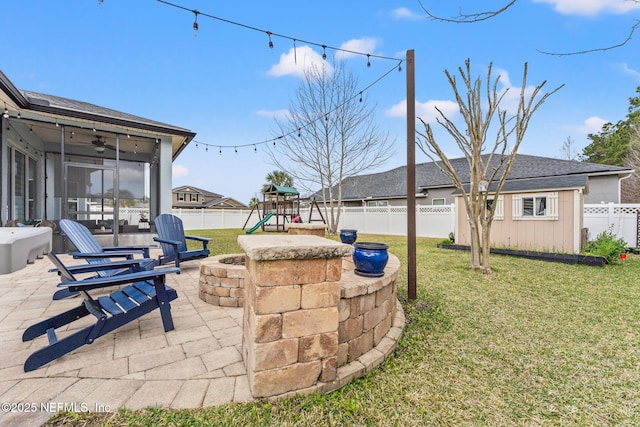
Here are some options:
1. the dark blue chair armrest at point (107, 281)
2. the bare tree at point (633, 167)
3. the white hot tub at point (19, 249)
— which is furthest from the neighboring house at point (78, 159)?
the bare tree at point (633, 167)

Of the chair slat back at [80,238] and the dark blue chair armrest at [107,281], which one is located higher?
the chair slat back at [80,238]

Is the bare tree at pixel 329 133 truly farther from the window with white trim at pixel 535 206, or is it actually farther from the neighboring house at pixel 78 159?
the window with white trim at pixel 535 206

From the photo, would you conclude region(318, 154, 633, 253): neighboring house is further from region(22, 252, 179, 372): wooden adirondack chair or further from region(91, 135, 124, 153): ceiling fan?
region(91, 135, 124, 153): ceiling fan

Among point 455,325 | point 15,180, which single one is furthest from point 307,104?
point 455,325

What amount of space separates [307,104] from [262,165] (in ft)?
12.6

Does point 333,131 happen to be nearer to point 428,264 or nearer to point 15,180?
point 428,264

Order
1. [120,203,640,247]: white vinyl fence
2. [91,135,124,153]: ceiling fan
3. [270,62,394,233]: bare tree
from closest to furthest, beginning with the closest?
[91,135,124,153]: ceiling fan, [120,203,640,247]: white vinyl fence, [270,62,394,233]: bare tree

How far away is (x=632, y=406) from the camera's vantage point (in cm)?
164

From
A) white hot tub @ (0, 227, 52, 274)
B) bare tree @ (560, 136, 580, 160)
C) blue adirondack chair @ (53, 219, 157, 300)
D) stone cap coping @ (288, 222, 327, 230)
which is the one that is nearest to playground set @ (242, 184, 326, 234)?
stone cap coping @ (288, 222, 327, 230)

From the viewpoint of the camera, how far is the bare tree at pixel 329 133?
12086mm

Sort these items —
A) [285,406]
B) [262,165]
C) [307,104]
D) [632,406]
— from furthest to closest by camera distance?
[262,165]
[307,104]
[632,406]
[285,406]

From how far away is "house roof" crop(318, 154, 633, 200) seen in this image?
766 centimetres

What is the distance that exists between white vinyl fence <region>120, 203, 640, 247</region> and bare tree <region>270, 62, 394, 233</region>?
2663 mm

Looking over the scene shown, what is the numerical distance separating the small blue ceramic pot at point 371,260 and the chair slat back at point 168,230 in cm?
354
